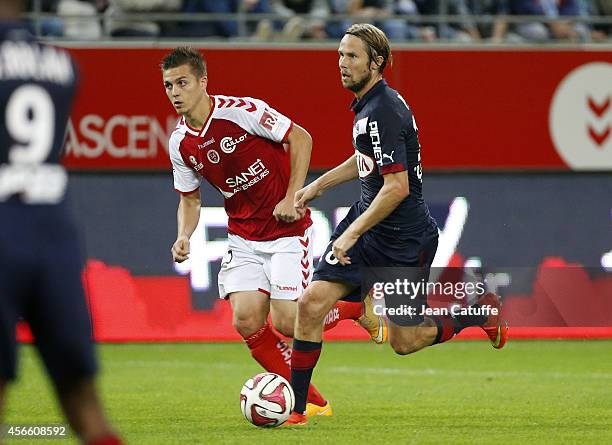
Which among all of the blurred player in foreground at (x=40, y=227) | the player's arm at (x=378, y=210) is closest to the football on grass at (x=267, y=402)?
the player's arm at (x=378, y=210)

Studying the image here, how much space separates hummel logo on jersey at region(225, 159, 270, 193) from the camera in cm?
826

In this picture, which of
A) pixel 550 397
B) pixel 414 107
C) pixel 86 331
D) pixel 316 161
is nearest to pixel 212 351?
pixel 316 161

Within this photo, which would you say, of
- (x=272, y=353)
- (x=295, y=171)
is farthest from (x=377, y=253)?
(x=272, y=353)

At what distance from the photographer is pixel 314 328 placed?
24.7 feet

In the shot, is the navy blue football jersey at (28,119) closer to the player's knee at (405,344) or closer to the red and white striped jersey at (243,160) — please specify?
the red and white striped jersey at (243,160)

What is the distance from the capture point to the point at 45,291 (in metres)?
4.16

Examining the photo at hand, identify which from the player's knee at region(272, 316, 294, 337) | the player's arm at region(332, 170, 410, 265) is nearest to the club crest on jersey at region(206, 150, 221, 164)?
the player's knee at region(272, 316, 294, 337)

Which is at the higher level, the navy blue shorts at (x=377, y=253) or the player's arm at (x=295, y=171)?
the player's arm at (x=295, y=171)

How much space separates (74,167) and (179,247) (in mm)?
5479

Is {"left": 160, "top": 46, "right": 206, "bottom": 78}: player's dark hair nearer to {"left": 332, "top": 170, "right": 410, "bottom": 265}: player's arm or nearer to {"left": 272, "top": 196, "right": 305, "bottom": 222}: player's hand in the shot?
{"left": 272, "top": 196, "right": 305, "bottom": 222}: player's hand

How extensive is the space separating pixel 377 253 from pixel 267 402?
3.89 feet

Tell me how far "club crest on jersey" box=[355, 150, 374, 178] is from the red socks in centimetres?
109

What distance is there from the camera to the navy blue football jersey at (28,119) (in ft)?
13.5

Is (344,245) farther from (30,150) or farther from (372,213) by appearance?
(30,150)
